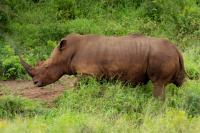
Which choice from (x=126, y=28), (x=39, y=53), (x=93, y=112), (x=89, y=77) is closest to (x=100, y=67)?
(x=89, y=77)

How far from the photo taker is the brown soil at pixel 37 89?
451 inches

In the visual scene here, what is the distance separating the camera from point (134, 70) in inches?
419

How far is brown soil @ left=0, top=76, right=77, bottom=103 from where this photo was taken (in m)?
11.5

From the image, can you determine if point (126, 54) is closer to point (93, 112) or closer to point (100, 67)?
point (100, 67)

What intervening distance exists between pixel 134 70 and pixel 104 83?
1.89 ft

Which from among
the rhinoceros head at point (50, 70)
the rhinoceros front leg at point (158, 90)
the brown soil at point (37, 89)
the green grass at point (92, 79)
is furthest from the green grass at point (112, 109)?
the brown soil at point (37, 89)

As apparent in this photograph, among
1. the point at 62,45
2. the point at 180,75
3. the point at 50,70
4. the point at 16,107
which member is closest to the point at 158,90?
the point at 180,75

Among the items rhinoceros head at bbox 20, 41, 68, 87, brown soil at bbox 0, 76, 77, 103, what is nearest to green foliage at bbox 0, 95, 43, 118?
brown soil at bbox 0, 76, 77, 103

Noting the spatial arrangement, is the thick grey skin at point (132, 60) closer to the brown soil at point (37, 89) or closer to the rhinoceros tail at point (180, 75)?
the rhinoceros tail at point (180, 75)

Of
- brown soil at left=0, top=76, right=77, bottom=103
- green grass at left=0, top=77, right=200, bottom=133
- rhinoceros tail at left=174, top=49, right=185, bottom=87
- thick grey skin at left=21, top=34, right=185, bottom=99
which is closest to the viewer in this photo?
green grass at left=0, top=77, right=200, bottom=133

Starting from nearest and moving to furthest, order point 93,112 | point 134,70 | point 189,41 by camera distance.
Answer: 1. point 93,112
2. point 134,70
3. point 189,41

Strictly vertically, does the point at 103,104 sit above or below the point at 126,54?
below

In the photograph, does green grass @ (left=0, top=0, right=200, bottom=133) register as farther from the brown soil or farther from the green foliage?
the brown soil

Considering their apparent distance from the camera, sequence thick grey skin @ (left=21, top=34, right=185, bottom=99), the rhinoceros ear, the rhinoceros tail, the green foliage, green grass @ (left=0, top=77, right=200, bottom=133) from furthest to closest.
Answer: the rhinoceros ear, the rhinoceros tail, thick grey skin @ (left=21, top=34, right=185, bottom=99), the green foliage, green grass @ (left=0, top=77, right=200, bottom=133)
